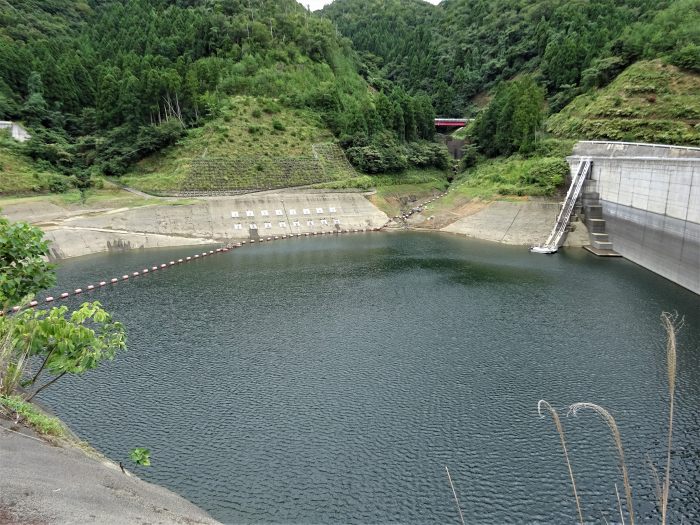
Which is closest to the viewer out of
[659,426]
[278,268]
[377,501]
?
[377,501]

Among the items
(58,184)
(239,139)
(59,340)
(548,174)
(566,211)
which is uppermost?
(239,139)

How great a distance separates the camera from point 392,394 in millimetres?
21000

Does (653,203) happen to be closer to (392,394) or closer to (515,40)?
(392,394)

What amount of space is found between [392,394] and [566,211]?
41.0 meters

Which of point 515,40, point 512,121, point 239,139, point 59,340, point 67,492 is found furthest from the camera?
point 515,40

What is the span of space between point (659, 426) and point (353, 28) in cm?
15558

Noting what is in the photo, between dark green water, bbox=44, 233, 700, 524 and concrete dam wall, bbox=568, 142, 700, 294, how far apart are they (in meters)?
2.83

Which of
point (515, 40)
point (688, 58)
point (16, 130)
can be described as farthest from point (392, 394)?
point (515, 40)

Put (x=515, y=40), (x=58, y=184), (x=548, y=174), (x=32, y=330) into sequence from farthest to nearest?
(x=515, y=40), (x=58, y=184), (x=548, y=174), (x=32, y=330)

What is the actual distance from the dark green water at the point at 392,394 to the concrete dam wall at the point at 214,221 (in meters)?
12.8

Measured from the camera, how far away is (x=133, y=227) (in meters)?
53.9

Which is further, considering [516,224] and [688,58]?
[688,58]

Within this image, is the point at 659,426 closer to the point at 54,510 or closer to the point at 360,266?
the point at 54,510

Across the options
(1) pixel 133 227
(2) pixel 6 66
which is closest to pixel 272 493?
(1) pixel 133 227
